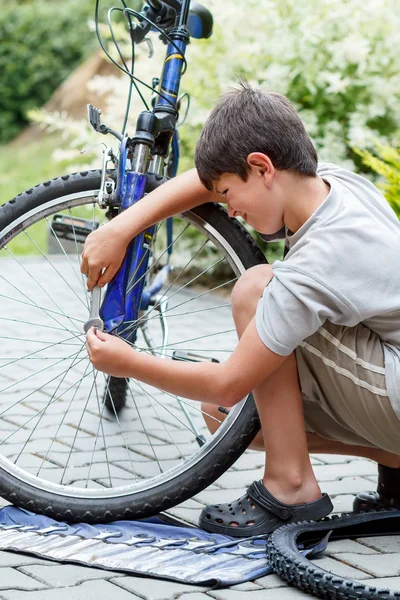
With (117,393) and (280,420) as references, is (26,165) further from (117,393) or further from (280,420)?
(280,420)

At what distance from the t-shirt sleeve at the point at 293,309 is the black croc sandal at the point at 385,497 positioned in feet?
2.12

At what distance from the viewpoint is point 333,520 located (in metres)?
2.33

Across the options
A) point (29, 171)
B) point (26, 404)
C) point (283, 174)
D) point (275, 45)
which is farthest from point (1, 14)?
point (283, 174)

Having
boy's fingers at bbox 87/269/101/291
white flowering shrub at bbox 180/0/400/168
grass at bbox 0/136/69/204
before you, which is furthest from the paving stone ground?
grass at bbox 0/136/69/204

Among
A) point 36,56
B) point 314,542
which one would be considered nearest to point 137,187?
point 314,542

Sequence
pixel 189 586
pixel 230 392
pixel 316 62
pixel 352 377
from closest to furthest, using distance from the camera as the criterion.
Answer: pixel 189 586
pixel 230 392
pixel 352 377
pixel 316 62

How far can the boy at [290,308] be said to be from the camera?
2.10 meters

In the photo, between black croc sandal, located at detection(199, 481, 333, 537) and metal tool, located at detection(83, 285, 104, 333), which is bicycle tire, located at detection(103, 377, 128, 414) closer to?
metal tool, located at detection(83, 285, 104, 333)

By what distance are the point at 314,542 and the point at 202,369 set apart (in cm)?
51

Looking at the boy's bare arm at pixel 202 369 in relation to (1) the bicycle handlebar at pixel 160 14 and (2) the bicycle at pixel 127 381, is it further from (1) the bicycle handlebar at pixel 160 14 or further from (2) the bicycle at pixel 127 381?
(1) the bicycle handlebar at pixel 160 14

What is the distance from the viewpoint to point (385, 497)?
257cm

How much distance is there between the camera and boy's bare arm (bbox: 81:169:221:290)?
2.40 meters

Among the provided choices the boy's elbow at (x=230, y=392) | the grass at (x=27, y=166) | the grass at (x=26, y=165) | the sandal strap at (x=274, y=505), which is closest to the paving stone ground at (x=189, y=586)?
the sandal strap at (x=274, y=505)

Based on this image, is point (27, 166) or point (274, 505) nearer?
point (274, 505)
